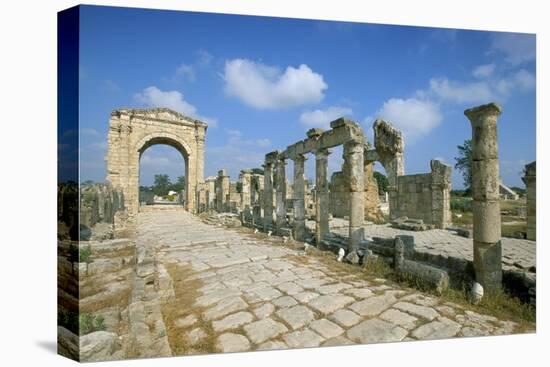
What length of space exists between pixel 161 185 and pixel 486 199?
6588cm

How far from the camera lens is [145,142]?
21.0 metres

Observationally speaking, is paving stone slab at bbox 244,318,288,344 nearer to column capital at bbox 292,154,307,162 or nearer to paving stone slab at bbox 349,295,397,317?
paving stone slab at bbox 349,295,397,317

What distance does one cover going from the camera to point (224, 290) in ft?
14.9

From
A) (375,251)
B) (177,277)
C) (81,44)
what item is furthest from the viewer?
(375,251)

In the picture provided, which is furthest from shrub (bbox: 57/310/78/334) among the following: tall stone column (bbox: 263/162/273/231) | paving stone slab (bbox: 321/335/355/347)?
tall stone column (bbox: 263/162/273/231)

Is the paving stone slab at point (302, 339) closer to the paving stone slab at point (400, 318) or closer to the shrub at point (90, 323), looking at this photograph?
the paving stone slab at point (400, 318)

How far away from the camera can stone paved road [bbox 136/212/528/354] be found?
3.32m

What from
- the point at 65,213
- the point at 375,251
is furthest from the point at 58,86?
the point at 375,251

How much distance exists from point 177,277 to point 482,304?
4603mm

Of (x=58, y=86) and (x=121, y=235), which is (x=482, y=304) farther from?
(x=121, y=235)

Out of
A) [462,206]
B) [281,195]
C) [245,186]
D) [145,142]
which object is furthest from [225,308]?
[462,206]

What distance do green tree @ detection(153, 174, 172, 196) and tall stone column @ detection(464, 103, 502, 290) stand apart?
59.4m

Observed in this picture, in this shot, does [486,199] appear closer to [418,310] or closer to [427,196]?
[418,310]

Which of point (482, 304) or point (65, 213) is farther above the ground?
point (65, 213)
